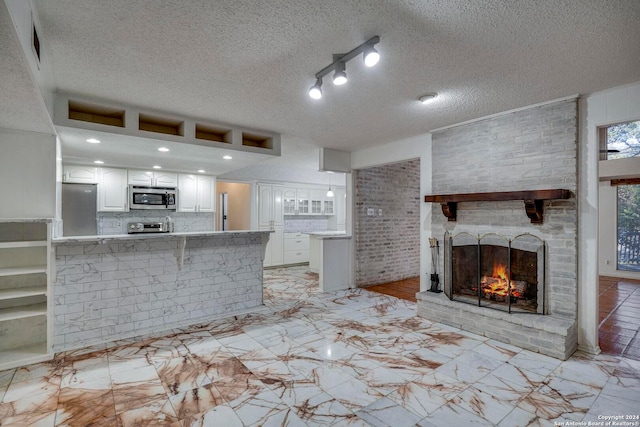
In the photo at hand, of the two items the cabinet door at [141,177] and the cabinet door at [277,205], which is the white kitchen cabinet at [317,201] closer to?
the cabinet door at [277,205]

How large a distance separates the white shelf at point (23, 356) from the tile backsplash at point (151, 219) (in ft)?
9.90

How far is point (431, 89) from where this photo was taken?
284 centimetres

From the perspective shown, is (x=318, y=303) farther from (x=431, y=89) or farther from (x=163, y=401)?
(x=431, y=89)

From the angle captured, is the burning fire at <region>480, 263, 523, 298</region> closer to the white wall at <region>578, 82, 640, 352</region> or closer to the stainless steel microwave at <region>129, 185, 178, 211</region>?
the white wall at <region>578, 82, 640, 352</region>

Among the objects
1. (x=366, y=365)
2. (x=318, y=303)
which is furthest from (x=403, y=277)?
(x=366, y=365)

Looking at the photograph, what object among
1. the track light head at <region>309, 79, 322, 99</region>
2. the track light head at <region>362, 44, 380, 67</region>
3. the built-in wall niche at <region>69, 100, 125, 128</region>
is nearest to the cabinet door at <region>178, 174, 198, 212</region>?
the built-in wall niche at <region>69, 100, 125, 128</region>

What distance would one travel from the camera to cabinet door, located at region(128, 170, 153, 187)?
18.7 feet

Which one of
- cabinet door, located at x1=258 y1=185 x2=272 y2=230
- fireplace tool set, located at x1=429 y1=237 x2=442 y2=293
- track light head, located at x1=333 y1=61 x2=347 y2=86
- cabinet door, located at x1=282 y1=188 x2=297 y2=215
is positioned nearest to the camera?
track light head, located at x1=333 y1=61 x2=347 y2=86

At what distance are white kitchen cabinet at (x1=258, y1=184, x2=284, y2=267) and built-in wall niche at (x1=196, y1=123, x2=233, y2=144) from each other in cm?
333

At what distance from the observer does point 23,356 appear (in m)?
2.75

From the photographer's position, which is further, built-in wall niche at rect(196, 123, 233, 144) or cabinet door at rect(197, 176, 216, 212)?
cabinet door at rect(197, 176, 216, 212)

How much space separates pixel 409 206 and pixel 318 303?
10.0ft

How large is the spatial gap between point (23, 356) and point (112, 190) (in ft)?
11.2

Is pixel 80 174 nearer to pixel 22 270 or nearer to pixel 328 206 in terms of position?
pixel 22 270
